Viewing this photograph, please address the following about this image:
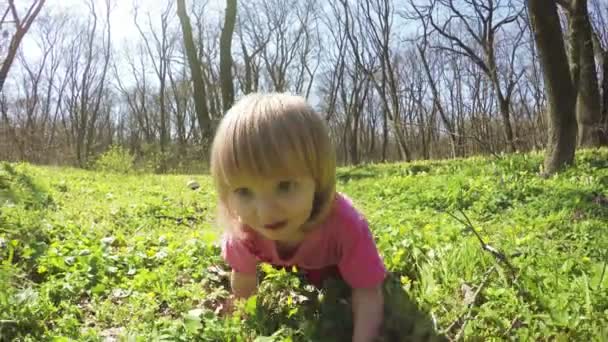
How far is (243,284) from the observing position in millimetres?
2211

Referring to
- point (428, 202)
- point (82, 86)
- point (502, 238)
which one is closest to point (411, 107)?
→ point (82, 86)

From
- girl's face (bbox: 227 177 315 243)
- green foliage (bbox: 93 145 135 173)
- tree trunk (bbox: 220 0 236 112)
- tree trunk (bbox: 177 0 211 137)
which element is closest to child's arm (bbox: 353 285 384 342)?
girl's face (bbox: 227 177 315 243)

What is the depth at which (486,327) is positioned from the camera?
1733 mm

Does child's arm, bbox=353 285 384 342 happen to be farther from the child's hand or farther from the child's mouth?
the child's hand

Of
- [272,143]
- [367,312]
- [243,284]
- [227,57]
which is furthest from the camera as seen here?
[227,57]

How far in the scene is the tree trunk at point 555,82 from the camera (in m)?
5.83

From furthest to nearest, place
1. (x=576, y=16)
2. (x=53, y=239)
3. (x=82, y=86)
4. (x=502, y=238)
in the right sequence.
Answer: (x=82, y=86) → (x=576, y=16) → (x=53, y=239) → (x=502, y=238)

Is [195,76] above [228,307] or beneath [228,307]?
above

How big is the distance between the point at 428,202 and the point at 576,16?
6486 millimetres

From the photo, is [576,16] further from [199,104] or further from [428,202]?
[199,104]

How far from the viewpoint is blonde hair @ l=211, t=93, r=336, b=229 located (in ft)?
5.10

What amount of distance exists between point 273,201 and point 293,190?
3.0 inches

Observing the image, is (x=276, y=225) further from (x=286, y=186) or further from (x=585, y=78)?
(x=585, y=78)

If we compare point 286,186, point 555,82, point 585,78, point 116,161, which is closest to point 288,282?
point 286,186
